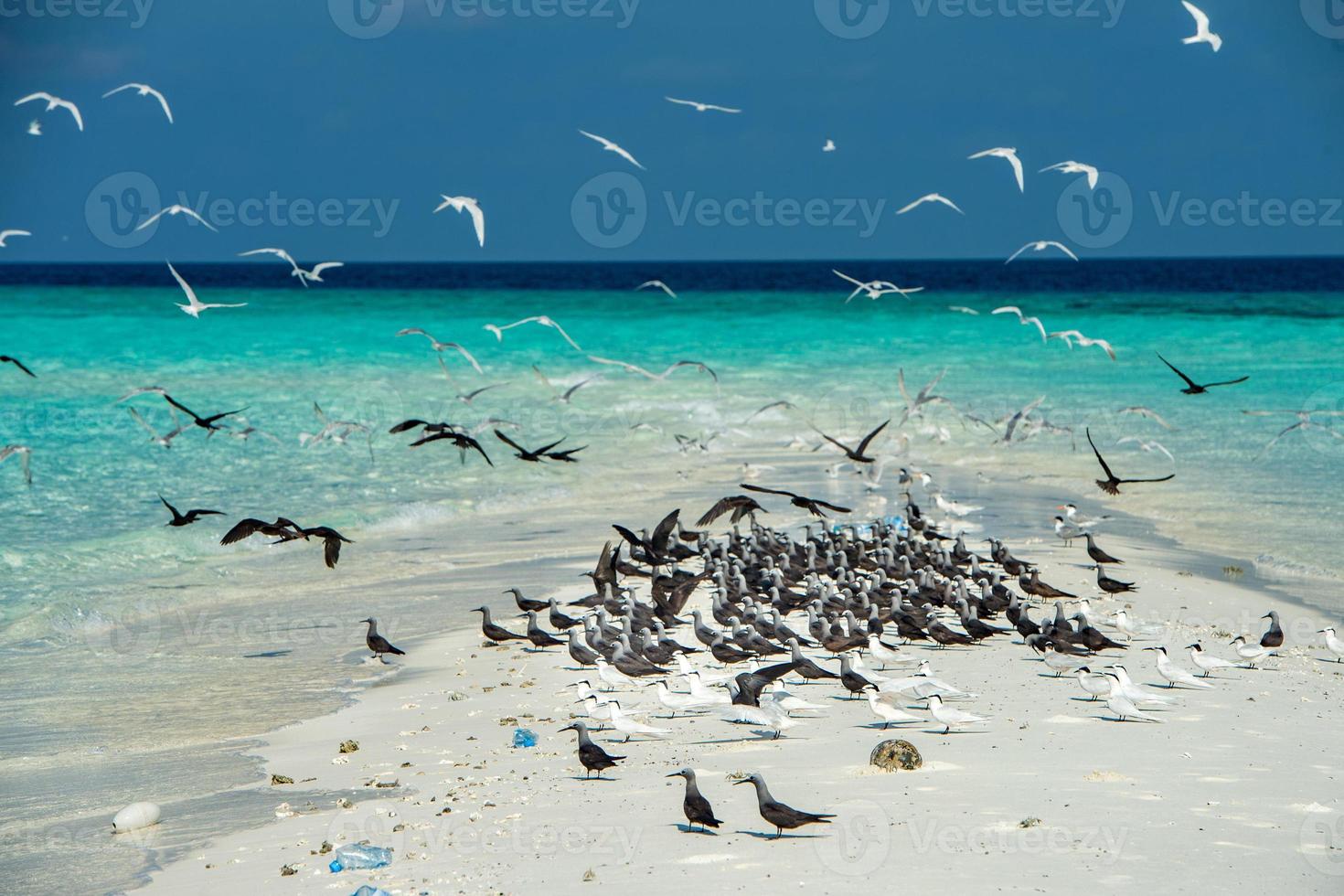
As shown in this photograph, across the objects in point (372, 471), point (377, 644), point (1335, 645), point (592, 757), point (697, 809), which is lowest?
point (372, 471)

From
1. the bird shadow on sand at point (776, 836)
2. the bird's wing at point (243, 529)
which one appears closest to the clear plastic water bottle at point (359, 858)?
the bird shadow on sand at point (776, 836)

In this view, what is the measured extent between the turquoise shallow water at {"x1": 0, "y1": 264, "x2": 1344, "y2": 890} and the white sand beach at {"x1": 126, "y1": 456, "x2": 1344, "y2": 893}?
0.97m

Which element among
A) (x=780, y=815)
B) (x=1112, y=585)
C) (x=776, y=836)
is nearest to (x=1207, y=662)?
(x=1112, y=585)

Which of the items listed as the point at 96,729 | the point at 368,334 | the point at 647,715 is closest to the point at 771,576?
the point at 647,715

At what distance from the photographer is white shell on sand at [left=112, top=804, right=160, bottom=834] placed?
8.97 metres

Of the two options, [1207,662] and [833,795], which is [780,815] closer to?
[833,795]

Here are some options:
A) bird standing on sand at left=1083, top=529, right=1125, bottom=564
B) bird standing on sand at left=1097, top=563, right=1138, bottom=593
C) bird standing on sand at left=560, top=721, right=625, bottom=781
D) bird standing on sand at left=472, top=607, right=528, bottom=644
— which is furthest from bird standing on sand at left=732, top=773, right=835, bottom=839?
bird standing on sand at left=1083, top=529, right=1125, bottom=564

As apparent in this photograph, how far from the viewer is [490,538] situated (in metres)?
21.1

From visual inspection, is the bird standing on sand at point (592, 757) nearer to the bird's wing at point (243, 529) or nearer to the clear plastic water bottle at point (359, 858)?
the clear plastic water bottle at point (359, 858)

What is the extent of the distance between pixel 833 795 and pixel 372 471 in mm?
19955

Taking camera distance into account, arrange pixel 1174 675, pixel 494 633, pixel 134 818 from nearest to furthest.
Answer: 1. pixel 134 818
2. pixel 1174 675
3. pixel 494 633

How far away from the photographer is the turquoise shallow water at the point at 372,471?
492 inches

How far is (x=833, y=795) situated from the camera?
8.88 meters

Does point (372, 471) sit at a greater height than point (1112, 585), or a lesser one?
lesser
